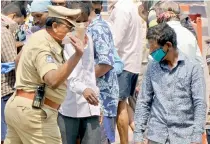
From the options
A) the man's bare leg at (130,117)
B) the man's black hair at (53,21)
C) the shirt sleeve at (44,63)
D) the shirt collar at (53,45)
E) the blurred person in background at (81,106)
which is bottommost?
the man's bare leg at (130,117)

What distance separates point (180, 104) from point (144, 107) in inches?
14.6

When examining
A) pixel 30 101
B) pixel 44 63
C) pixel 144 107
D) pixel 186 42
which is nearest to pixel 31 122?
pixel 30 101

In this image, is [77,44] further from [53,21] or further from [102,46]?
[102,46]

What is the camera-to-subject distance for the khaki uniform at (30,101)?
4832 mm

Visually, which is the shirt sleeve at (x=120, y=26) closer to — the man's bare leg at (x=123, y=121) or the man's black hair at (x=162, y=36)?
the man's bare leg at (x=123, y=121)

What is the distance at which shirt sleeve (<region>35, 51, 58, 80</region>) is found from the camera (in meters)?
4.66

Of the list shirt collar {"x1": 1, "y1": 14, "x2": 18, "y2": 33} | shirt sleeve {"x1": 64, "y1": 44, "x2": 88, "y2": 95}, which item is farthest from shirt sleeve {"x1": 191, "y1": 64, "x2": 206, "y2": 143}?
shirt collar {"x1": 1, "y1": 14, "x2": 18, "y2": 33}

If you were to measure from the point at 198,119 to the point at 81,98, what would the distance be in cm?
106

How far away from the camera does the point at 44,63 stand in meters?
4.69

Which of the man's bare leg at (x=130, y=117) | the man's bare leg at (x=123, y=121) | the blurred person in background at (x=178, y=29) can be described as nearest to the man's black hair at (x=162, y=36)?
the blurred person in background at (x=178, y=29)

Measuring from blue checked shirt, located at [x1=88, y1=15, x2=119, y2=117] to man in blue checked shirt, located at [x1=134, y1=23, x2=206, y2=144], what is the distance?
2.16 feet

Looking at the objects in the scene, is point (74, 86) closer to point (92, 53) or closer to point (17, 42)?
point (92, 53)

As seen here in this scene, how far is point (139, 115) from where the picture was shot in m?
5.42

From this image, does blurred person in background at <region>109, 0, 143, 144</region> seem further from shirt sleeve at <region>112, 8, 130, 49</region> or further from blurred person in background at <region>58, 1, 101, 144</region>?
blurred person in background at <region>58, 1, 101, 144</region>
